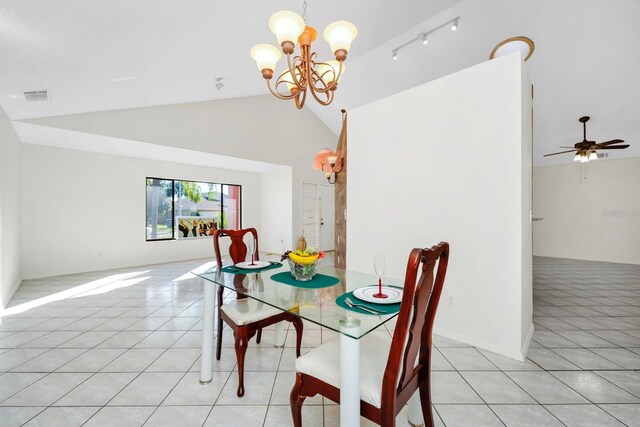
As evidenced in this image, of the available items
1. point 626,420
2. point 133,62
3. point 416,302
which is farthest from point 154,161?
point 626,420

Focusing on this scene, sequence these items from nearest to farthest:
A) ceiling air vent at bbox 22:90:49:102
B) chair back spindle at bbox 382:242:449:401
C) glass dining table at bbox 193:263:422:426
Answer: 1. chair back spindle at bbox 382:242:449:401
2. glass dining table at bbox 193:263:422:426
3. ceiling air vent at bbox 22:90:49:102

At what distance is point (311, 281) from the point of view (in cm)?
181

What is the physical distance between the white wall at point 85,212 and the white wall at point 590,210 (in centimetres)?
935

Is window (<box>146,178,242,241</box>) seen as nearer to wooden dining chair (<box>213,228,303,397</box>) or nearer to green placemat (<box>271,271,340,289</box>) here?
wooden dining chair (<box>213,228,303,397</box>)

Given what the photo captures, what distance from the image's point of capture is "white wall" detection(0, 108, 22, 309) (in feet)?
10.3

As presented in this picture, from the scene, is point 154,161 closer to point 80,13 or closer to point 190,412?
point 80,13

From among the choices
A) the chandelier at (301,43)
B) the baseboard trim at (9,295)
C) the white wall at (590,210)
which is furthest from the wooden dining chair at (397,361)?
the white wall at (590,210)

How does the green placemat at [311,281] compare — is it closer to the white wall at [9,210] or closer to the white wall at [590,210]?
the white wall at [9,210]

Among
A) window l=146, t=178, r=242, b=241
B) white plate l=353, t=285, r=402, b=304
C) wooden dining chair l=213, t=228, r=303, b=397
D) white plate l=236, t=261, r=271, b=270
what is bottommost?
wooden dining chair l=213, t=228, r=303, b=397

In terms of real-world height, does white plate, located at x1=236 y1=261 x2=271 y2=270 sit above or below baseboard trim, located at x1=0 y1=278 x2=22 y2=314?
above

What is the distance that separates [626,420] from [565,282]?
12.5 ft

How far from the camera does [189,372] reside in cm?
194

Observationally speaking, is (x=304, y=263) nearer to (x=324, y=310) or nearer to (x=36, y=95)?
(x=324, y=310)

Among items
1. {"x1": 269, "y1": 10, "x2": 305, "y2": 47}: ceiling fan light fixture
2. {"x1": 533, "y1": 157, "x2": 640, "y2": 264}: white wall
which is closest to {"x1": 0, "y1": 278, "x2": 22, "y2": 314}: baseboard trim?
{"x1": 269, "y1": 10, "x2": 305, "y2": 47}: ceiling fan light fixture
